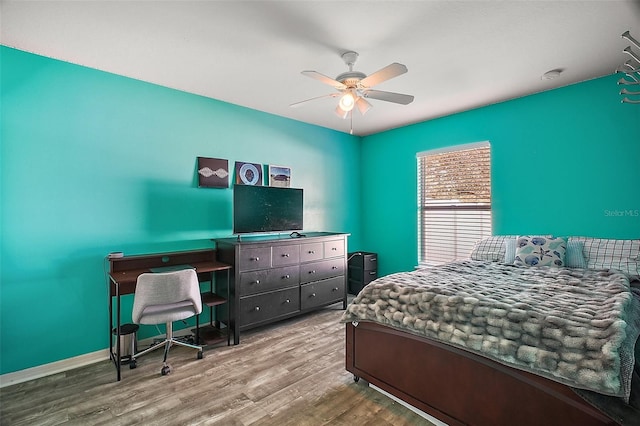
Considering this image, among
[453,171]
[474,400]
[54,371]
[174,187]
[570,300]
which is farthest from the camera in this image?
[453,171]

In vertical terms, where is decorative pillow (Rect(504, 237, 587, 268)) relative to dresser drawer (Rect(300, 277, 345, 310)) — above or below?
above

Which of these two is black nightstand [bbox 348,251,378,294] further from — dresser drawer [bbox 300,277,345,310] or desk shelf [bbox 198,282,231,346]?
desk shelf [bbox 198,282,231,346]

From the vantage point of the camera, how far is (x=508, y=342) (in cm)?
157

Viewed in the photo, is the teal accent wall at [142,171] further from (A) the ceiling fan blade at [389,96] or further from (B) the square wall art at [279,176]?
(A) the ceiling fan blade at [389,96]

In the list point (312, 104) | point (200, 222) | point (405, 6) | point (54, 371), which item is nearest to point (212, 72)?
point (312, 104)

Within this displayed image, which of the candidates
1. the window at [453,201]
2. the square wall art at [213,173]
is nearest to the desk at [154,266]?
the square wall art at [213,173]

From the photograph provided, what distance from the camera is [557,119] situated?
325 centimetres

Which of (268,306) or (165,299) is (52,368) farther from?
(268,306)

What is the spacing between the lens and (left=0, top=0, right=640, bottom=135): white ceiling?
195 cm

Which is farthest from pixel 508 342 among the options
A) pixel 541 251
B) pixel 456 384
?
pixel 541 251

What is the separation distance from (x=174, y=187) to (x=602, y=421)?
3.67 meters

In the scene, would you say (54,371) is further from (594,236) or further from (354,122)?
(594,236)

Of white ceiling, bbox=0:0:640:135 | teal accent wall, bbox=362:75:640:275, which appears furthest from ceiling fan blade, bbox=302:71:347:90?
teal accent wall, bbox=362:75:640:275

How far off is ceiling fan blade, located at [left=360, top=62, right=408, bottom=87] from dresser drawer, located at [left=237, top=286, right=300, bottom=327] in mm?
2421
